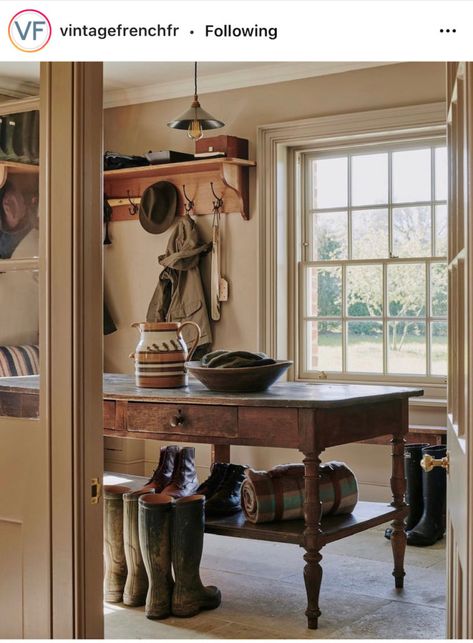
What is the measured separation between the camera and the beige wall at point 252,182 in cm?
536

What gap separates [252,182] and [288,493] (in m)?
2.82

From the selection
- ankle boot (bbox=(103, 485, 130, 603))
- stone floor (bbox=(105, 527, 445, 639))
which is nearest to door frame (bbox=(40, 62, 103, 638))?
stone floor (bbox=(105, 527, 445, 639))

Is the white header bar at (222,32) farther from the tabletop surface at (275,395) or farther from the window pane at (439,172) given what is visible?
the window pane at (439,172)

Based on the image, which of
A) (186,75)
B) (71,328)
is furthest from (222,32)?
(186,75)

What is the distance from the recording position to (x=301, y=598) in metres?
3.71

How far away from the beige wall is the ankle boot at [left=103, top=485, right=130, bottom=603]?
2.16 m

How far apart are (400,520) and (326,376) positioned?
6.28ft

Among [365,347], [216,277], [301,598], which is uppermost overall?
[216,277]

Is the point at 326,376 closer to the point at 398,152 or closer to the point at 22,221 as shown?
the point at 398,152

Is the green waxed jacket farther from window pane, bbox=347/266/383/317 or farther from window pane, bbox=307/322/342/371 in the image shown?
window pane, bbox=347/266/383/317

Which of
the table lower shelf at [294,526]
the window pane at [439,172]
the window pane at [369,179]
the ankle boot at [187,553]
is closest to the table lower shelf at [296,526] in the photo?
the table lower shelf at [294,526]

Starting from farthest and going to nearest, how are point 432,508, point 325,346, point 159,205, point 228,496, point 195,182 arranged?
point 159,205
point 195,182
point 325,346
point 432,508
point 228,496

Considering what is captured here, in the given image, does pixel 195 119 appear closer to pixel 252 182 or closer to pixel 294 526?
pixel 252 182

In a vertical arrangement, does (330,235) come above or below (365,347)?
above
